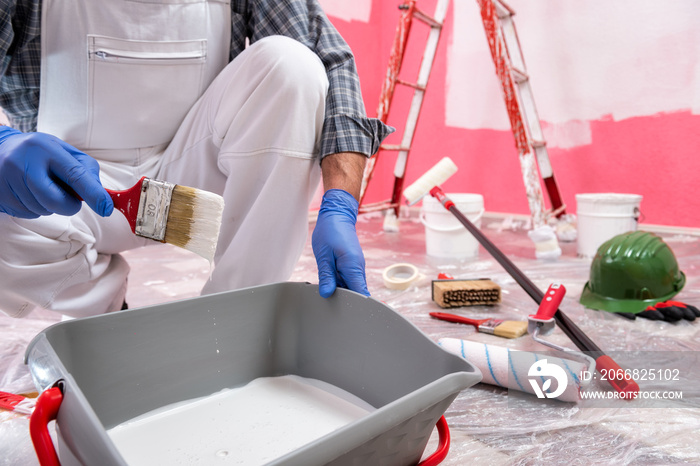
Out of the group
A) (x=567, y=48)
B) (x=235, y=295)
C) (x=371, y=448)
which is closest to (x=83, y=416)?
(x=371, y=448)

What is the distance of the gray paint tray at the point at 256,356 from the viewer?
0.47 meters

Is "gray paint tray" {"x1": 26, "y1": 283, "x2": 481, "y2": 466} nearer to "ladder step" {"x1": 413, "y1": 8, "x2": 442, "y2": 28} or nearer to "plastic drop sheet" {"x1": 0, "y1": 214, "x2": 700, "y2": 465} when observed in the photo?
"plastic drop sheet" {"x1": 0, "y1": 214, "x2": 700, "y2": 465}

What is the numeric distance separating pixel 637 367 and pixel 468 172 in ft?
6.13

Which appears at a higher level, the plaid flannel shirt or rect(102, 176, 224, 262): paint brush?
the plaid flannel shirt

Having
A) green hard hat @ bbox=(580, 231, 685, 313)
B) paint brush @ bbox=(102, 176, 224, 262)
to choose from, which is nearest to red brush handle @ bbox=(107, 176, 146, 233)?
paint brush @ bbox=(102, 176, 224, 262)

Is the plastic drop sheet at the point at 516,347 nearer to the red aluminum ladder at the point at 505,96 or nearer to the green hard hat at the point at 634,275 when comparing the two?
the green hard hat at the point at 634,275

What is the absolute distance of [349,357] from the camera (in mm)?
707

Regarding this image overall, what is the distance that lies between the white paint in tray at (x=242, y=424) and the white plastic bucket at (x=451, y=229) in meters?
1.15

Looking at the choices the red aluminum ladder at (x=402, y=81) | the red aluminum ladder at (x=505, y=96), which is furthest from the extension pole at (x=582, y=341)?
the red aluminum ladder at (x=402, y=81)

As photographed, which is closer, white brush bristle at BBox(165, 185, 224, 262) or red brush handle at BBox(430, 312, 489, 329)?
A: white brush bristle at BBox(165, 185, 224, 262)

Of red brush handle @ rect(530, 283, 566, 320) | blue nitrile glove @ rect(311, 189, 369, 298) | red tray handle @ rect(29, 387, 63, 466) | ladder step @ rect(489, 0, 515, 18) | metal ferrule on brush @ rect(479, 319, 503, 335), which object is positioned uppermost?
ladder step @ rect(489, 0, 515, 18)

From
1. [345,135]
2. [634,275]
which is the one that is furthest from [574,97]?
[345,135]

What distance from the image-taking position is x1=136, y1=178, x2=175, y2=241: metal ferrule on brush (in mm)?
603

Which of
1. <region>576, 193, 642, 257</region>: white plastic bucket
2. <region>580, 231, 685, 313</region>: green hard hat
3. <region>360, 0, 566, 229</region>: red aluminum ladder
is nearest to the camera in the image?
<region>580, 231, 685, 313</region>: green hard hat
